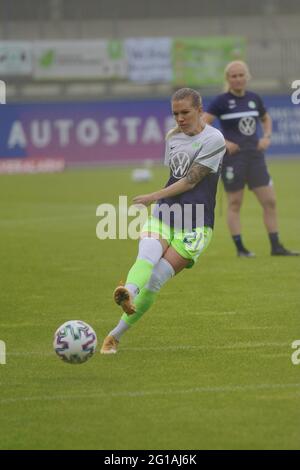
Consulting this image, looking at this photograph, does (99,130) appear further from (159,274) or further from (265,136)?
(159,274)

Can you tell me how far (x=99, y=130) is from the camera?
113 feet

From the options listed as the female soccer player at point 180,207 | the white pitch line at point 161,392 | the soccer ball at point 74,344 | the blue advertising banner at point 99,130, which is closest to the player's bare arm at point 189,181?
the female soccer player at point 180,207

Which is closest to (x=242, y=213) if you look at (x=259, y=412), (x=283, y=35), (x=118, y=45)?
(x=259, y=412)

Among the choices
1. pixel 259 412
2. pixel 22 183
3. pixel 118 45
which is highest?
pixel 118 45

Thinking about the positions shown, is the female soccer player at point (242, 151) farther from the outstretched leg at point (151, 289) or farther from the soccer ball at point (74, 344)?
the soccer ball at point (74, 344)

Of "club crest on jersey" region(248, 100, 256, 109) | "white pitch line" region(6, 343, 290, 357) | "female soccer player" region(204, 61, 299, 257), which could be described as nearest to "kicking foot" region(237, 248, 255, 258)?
"female soccer player" region(204, 61, 299, 257)

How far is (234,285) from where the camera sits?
1318 centimetres

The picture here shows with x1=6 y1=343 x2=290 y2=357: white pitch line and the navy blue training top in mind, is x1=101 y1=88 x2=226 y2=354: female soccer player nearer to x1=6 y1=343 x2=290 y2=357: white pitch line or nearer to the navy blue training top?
x1=6 y1=343 x2=290 y2=357: white pitch line

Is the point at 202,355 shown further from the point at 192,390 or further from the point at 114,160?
the point at 114,160

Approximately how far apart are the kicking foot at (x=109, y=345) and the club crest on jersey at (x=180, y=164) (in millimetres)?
1378

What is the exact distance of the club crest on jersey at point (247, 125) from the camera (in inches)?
610

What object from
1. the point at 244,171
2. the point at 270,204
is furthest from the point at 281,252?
the point at 244,171

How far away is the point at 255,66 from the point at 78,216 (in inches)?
904
